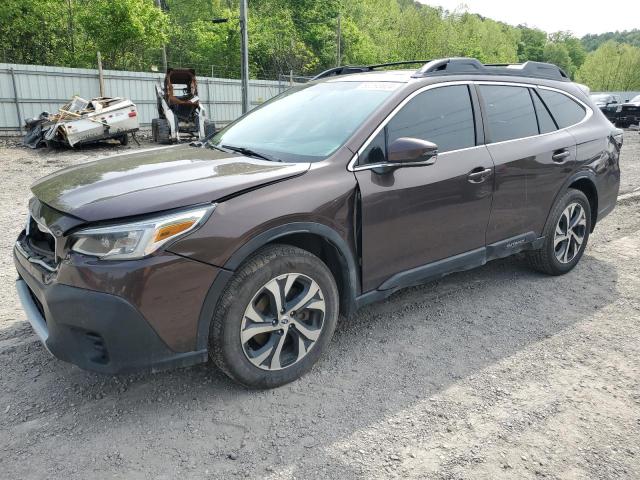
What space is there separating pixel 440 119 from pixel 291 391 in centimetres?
205

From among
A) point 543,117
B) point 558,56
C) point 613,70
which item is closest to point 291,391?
point 543,117

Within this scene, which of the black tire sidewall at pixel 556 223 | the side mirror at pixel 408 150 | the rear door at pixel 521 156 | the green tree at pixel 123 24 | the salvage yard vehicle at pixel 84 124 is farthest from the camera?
the green tree at pixel 123 24

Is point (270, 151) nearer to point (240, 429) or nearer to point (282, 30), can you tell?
point (240, 429)

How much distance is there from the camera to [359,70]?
4.40 m

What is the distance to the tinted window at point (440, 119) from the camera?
3.36 m

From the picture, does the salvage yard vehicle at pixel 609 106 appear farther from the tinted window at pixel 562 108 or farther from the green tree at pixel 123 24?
the tinted window at pixel 562 108

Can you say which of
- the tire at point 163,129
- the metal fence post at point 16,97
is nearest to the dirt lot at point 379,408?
the tire at point 163,129

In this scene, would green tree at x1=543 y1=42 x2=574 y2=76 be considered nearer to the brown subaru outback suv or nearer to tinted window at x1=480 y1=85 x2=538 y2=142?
tinted window at x1=480 y1=85 x2=538 y2=142

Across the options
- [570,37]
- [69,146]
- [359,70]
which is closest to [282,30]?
[69,146]

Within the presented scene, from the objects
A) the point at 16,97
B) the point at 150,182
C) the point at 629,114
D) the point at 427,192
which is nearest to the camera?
the point at 150,182

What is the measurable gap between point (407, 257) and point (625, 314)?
6.32 ft

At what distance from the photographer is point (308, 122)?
138 inches

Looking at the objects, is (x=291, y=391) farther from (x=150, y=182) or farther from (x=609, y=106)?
(x=609, y=106)

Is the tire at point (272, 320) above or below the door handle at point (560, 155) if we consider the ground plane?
below
